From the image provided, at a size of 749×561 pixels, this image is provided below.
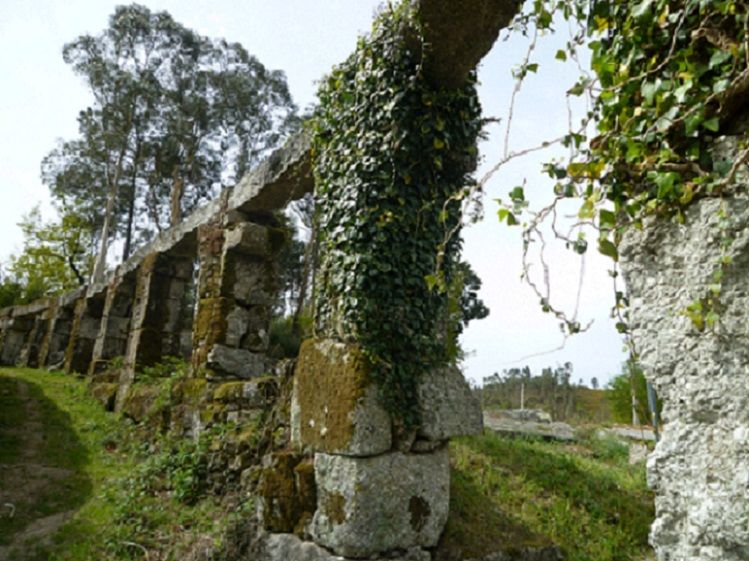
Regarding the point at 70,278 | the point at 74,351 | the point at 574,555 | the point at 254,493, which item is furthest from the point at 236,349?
the point at 70,278

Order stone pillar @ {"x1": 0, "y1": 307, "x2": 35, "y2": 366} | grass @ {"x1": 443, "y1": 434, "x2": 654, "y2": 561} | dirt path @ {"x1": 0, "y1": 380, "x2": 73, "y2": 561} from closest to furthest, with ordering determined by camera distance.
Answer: grass @ {"x1": 443, "y1": 434, "x2": 654, "y2": 561}
dirt path @ {"x1": 0, "y1": 380, "x2": 73, "y2": 561}
stone pillar @ {"x1": 0, "y1": 307, "x2": 35, "y2": 366}

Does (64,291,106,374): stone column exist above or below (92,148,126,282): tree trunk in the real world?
below

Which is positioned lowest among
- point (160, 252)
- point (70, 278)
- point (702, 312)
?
point (702, 312)

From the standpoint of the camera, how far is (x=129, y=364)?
8.98 meters

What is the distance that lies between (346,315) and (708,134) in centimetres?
280

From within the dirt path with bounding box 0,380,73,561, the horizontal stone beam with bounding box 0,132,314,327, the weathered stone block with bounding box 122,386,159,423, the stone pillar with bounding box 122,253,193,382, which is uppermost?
the horizontal stone beam with bounding box 0,132,314,327

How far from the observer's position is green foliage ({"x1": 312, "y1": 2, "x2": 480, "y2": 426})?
366 centimetres

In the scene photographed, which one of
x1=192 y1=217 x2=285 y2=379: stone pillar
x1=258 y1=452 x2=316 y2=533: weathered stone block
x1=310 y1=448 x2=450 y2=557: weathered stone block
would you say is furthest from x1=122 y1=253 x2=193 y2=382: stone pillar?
x1=310 y1=448 x2=450 y2=557: weathered stone block

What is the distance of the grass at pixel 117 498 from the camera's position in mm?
4270

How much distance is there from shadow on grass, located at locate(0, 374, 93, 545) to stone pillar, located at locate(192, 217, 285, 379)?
6.13 ft

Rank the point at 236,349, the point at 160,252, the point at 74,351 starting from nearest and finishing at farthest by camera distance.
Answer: the point at 236,349 < the point at 160,252 < the point at 74,351

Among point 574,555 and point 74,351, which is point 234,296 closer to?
point 574,555

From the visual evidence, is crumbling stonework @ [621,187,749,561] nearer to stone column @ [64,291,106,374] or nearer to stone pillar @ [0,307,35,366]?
stone column @ [64,291,106,374]

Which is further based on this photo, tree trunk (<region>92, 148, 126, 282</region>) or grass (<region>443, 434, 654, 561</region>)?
tree trunk (<region>92, 148, 126, 282</region>)
